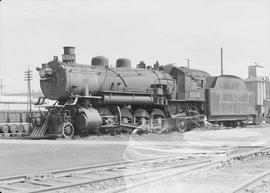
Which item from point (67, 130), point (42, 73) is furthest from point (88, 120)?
point (42, 73)

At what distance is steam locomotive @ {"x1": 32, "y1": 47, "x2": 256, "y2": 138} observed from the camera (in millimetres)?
20547

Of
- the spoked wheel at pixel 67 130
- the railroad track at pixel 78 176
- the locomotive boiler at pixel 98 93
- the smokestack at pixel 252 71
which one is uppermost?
the smokestack at pixel 252 71

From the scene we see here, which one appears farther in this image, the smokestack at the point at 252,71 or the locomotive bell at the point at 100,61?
the smokestack at the point at 252,71

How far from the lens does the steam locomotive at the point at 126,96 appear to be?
67.4ft

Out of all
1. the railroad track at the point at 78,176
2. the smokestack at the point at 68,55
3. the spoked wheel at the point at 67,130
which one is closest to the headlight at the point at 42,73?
the smokestack at the point at 68,55

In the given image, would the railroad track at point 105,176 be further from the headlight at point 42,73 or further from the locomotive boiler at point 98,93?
the headlight at point 42,73

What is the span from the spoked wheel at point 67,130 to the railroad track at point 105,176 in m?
9.46

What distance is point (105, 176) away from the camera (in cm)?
883

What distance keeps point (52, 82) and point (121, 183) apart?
14.0 meters

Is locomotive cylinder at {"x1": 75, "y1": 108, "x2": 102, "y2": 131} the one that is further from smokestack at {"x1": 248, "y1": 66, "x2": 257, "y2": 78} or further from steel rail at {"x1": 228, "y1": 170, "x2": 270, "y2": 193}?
smokestack at {"x1": 248, "y1": 66, "x2": 257, "y2": 78}

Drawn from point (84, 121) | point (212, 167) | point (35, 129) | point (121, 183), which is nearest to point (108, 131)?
point (84, 121)

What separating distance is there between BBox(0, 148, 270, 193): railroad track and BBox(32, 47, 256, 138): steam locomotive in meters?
9.74

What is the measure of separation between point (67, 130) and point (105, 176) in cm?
1160

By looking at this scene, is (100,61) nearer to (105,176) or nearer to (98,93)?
(98,93)
